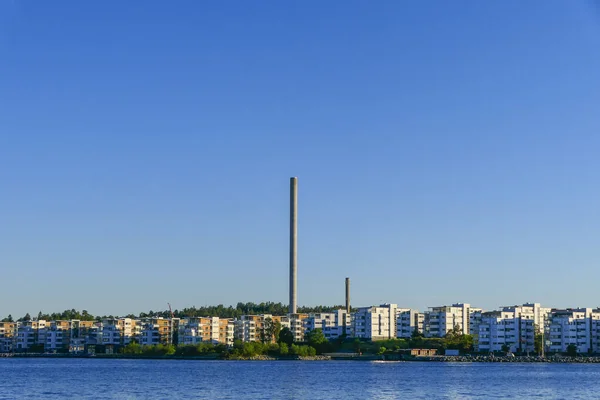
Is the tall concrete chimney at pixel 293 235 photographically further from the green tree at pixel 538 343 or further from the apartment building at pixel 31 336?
the apartment building at pixel 31 336

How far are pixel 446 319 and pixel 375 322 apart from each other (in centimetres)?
934

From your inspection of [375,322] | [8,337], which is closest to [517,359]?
[375,322]

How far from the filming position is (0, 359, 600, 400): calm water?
57219 mm

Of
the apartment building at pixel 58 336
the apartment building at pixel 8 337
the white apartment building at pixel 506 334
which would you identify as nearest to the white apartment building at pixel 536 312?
the white apartment building at pixel 506 334

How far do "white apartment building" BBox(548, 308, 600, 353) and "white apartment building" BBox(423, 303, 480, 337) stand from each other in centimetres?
1628

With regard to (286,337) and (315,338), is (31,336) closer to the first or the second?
(286,337)

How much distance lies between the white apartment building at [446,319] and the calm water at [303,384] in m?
41.9

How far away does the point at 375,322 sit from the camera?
13112 centimetres

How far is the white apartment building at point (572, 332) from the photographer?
11612 centimetres

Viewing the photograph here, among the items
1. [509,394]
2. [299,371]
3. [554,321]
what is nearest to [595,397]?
[509,394]

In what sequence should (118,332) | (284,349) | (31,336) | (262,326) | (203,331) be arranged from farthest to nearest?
1. (31,336)
2. (118,332)
3. (262,326)
4. (203,331)
5. (284,349)

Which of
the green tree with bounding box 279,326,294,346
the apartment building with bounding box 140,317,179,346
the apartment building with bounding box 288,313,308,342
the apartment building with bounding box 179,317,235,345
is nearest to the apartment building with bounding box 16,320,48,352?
the apartment building with bounding box 140,317,179,346

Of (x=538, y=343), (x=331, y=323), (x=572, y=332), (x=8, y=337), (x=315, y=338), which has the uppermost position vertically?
(x=331, y=323)

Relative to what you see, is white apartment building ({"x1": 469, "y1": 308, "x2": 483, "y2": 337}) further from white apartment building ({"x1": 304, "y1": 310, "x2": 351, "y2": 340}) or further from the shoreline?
white apartment building ({"x1": 304, "y1": 310, "x2": 351, "y2": 340})
